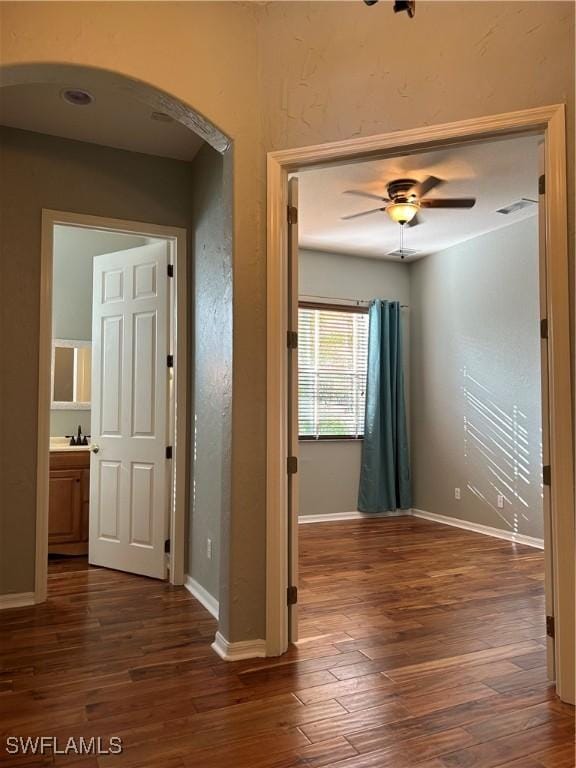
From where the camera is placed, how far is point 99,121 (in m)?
3.33

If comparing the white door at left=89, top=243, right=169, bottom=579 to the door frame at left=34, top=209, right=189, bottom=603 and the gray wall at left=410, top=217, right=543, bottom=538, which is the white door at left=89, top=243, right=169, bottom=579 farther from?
the gray wall at left=410, top=217, right=543, bottom=538

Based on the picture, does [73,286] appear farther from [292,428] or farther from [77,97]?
[292,428]

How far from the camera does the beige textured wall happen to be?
89.0 inches

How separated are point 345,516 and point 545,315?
4196mm

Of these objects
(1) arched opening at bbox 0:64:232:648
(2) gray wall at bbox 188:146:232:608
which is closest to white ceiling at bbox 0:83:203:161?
(1) arched opening at bbox 0:64:232:648

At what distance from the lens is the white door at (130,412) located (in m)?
3.78

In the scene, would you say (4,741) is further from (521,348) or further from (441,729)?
(521,348)

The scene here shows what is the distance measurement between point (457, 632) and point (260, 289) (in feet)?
6.88

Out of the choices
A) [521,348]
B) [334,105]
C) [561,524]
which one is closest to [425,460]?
[521,348]

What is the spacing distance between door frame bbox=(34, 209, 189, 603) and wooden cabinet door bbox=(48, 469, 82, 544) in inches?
44.5

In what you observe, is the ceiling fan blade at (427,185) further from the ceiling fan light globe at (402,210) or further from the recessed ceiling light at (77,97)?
the recessed ceiling light at (77,97)

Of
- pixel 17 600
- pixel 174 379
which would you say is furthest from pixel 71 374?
pixel 17 600

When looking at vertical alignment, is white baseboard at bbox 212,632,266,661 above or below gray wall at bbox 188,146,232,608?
below

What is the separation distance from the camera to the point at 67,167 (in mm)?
3529
